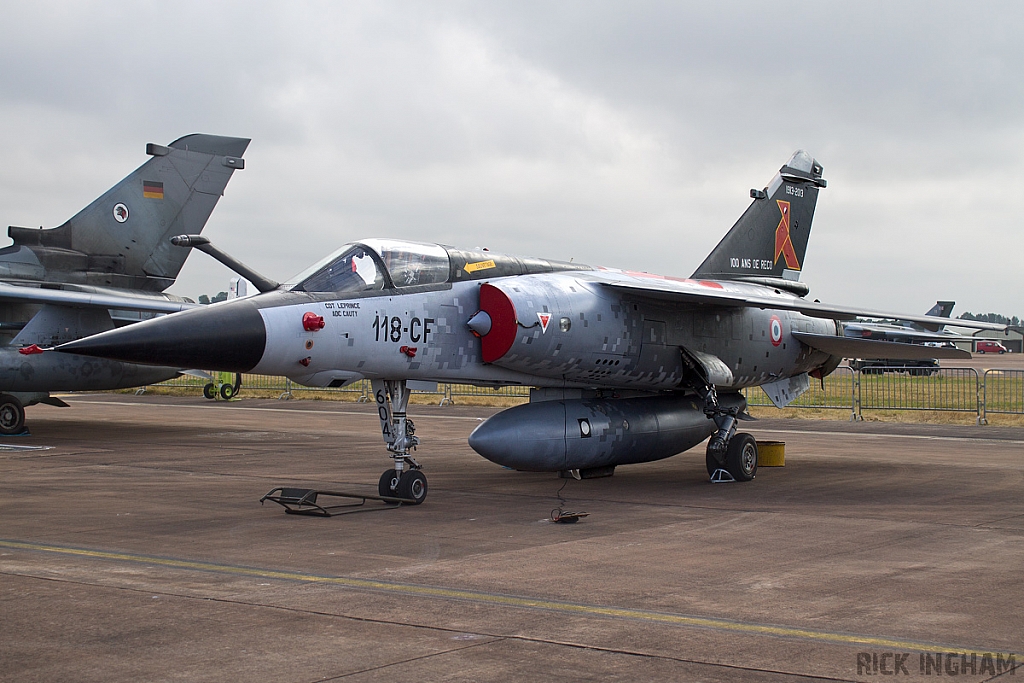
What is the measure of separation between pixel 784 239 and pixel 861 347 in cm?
247

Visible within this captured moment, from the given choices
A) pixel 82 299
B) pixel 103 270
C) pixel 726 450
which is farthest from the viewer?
pixel 103 270

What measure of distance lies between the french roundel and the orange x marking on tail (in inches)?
76.1

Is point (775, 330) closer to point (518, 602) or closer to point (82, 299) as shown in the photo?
point (518, 602)

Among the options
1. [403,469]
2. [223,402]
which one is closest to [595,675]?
[403,469]

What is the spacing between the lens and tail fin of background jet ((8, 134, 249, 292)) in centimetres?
1875

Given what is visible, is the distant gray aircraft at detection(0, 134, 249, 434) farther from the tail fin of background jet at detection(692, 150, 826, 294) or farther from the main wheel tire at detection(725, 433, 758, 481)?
the main wheel tire at detection(725, 433, 758, 481)

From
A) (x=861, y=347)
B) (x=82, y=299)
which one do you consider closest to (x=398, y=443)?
(x=861, y=347)

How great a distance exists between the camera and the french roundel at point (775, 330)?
14227mm

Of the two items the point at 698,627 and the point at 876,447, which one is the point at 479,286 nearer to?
the point at 698,627

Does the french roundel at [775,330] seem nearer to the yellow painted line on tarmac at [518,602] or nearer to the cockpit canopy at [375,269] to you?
the cockpit canopy at [375,269]

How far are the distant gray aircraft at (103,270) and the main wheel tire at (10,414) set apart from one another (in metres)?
0.02

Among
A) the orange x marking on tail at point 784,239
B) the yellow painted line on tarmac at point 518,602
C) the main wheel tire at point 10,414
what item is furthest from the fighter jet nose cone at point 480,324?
the main wheel tire at point 10,414

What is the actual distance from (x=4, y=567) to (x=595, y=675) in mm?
4499

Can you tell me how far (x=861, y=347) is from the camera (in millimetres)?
14531
